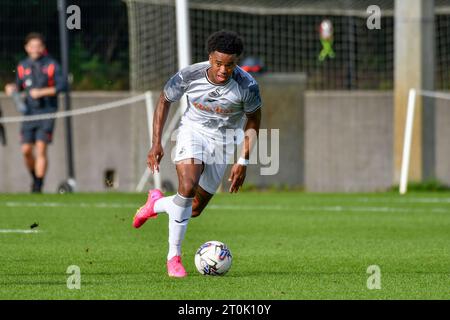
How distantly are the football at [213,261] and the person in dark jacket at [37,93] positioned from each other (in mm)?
9429

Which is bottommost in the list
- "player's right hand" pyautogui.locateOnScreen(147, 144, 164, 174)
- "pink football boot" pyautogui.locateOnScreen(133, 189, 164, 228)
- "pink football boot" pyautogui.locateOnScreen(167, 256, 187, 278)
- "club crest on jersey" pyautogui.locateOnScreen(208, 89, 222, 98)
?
"pink football boot" pyautogui.locateOnScreen(167, 256, 187, 278)

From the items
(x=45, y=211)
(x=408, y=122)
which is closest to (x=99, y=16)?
(x=408, y=122)

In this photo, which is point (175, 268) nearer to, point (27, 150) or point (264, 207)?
point (264, 207)

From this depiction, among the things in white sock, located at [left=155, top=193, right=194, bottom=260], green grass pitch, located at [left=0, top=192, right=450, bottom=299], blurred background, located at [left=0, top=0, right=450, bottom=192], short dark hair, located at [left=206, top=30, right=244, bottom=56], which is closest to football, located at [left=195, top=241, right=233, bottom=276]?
green grass pitch, located at [left=0, top=192, right=450, bottom=299]

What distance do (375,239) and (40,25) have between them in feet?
38.5

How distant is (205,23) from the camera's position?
22359 mm

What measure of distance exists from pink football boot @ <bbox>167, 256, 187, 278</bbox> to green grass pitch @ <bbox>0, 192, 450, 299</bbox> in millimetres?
75

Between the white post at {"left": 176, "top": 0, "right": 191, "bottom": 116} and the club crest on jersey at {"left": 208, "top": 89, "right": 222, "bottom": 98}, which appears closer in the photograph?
the club crest on jersey at {"left": 208, "top": 89, "right": 222, "bottom": 98}

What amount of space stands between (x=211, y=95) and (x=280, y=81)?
11.4 metres

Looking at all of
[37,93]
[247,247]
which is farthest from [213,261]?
[37,93]

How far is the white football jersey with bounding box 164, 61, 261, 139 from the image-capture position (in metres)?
9.09

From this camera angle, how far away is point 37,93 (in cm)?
1820

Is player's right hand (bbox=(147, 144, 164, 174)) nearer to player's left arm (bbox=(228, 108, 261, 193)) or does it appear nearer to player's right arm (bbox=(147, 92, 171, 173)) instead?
player's right arm (bbox=(147, 92, 171, 173))

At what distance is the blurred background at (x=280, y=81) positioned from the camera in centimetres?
2073
